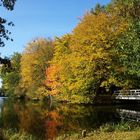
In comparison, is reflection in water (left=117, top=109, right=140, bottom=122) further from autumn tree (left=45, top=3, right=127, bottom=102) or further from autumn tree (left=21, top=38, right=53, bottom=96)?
autumn tree (left=21, top=38, right=53, bottom=96)

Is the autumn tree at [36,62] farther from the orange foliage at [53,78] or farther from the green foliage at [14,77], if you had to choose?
the green foliage at [14,77]

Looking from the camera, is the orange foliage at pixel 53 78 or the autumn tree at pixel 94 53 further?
the orange foliage at pixel 53 78

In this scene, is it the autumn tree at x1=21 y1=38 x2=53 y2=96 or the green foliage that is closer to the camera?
the autumn tree at x1=21 y1=38 x2=53 y2=96

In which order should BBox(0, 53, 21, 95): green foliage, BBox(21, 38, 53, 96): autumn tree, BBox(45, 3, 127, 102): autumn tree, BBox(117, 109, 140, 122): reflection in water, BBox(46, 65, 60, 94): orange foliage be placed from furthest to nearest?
1. BBox(0, 53, 21, 95): green foliage
2. BBox(21, 38, 53, 96): autumn tree
3. BBox(46, 65, 60, 94): orange foliage
4. BBox(45, 3, 127, 102): autumn tree
5. BBox(117, 109, 140, 122): reflection in water

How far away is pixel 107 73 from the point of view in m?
59.9

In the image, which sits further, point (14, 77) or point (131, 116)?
point (14, 77)

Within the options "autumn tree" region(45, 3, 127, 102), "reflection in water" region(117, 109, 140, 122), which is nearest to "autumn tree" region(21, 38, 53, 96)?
"autumn tree" region(45, 3, 127, 102)

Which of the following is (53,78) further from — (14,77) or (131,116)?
(14,77)

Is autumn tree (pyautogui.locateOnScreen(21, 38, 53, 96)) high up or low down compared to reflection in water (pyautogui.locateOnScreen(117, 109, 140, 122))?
up

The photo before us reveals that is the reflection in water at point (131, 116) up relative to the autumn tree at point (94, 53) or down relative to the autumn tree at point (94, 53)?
down

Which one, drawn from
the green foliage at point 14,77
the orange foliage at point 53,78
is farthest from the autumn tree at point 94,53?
the green foliage at point 14,77

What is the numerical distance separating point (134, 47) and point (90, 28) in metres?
24.5

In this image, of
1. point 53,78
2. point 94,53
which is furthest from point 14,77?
point 94,53

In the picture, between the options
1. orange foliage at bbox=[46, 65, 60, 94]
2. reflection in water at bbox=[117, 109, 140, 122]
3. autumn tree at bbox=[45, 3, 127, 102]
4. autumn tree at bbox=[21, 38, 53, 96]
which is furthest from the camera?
autumn tree at bbox=[21, 38, 53, 96]
